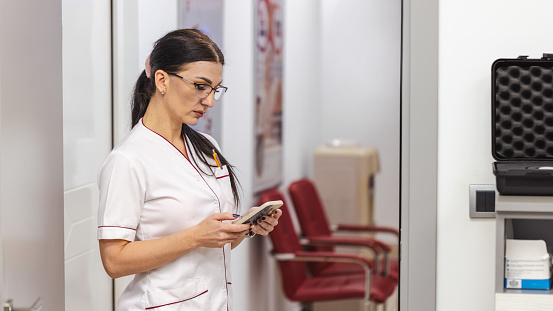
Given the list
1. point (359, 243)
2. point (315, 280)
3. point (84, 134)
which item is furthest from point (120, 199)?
point (359, 243)

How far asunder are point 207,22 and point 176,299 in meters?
1.80

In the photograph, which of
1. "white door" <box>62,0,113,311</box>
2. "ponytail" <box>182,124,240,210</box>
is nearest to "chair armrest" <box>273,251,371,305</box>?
"white door" <box>62,0,113,311</box>

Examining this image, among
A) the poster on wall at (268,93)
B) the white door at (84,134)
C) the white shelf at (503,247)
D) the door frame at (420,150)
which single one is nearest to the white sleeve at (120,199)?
the white door at (84,134)

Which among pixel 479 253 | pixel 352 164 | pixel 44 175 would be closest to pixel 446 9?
pixel 479 253

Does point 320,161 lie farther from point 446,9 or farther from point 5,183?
point 5,183

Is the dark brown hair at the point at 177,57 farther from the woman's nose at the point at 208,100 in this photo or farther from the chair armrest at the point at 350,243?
the chair armrest at the point at 350,243

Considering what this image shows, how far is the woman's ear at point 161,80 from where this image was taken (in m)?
1.81

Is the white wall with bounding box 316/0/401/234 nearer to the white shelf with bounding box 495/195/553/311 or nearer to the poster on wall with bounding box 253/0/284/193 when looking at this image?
the poster on wall with bounding box 253/0/284/193

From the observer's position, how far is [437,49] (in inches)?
76.3

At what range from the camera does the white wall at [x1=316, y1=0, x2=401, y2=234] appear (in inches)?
238

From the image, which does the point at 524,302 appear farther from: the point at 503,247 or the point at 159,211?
the point at 159,211

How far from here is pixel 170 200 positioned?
5.82 ft

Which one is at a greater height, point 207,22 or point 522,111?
point 207,22

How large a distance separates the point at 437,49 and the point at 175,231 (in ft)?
3.00
